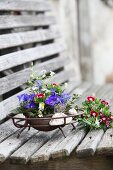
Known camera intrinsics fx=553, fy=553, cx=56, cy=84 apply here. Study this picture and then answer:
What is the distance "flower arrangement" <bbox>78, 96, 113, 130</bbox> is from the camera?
14.6 feet

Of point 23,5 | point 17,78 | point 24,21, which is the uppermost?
point 23,5

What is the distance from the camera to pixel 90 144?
13.1 feet

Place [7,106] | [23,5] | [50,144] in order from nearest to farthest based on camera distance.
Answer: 1. [50,144]
2. [7,106]
3. [23,5]

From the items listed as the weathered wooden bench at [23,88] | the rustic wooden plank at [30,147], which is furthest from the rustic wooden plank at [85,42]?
the rustic wooden plank at [30,147]

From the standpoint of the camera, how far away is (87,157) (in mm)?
4020

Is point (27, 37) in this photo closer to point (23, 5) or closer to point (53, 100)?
point (23, 5)

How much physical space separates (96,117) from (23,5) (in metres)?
2.14

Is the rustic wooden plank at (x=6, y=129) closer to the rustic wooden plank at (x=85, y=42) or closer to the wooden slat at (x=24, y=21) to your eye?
the wooden slat at (x=24, y=21)

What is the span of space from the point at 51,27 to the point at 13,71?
1445 mm

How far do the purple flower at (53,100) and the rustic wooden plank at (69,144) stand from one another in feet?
0.97

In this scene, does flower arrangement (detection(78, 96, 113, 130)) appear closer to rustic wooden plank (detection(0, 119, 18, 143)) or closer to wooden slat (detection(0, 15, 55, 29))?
rustic wooden plank (detection(0, 119, 18, 143))

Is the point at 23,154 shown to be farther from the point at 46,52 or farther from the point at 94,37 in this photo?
the point at 94,37

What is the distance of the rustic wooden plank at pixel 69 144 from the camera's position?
3.91m

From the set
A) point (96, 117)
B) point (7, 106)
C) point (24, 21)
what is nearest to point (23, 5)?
point (24, 21)
